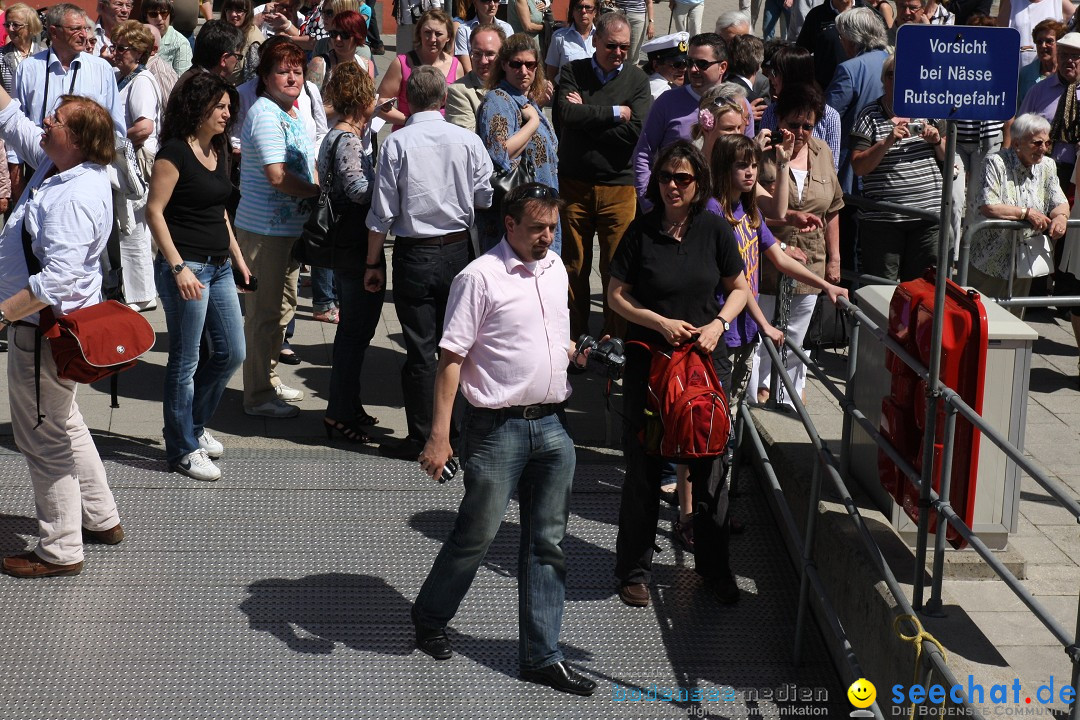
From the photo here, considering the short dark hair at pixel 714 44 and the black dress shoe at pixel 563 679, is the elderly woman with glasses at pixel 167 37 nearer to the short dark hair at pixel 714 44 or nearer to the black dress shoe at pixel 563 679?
the short dark hair at pixel 714 44

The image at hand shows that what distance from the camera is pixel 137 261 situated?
9.06m

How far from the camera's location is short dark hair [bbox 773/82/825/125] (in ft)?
23.1

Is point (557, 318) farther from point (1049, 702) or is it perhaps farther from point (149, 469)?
point (149, 469)

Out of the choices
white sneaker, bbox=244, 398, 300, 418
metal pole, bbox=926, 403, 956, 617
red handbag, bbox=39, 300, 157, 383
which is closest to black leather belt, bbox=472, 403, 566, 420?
metal pole, bbox=926, 403, 956, 617

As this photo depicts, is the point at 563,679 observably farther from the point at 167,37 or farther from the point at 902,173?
the point at 167,37

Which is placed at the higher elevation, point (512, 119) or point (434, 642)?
point (512, 119)

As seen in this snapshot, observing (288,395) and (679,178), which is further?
(288,395)

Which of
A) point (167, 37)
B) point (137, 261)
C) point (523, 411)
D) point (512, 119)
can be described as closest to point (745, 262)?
point (523, 411)

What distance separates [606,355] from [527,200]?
685mm

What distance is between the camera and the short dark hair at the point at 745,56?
8.76 m

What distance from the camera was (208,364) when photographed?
6.70 m

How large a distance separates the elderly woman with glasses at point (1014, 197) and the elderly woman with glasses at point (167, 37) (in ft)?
20.4

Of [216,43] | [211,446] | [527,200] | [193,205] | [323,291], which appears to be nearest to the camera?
[527,200]

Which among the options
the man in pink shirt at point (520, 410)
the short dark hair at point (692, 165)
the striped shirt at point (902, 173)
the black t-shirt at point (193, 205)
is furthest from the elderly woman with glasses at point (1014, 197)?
the black t-shirt at point (193, 205)
